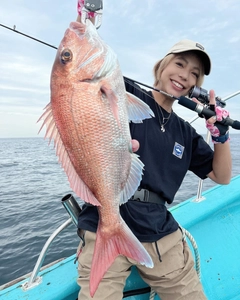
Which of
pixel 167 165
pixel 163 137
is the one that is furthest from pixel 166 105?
pixel 167 165

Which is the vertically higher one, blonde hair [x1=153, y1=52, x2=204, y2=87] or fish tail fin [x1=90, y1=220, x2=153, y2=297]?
blonde hair [x1=153, y1=52, x2=204, y2=87]

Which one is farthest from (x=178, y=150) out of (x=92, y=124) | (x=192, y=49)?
(x=92, y=124)

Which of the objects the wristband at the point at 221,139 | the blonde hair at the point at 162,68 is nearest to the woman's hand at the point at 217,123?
the wristband at the point at 221,139

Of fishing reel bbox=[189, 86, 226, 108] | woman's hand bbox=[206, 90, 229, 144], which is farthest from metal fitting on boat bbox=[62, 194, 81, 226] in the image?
fishing reel bbox=[189, 86, 226, 108]

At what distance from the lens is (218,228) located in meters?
2.98

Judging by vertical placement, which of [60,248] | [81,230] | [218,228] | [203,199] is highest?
[81,230]

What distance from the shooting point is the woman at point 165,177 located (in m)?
1.88

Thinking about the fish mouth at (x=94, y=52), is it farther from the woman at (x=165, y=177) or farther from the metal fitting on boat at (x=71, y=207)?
the metal fitting on boat at (x=71, y=207)

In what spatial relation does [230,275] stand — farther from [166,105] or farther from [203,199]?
[166,105]

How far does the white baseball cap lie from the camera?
2.20 metres

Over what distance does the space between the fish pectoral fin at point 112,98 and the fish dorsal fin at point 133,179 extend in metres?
0.26

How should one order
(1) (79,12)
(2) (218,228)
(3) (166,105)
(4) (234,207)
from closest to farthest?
(1) (79,12)
(3) (166,105)
(2) (218,228)
(4) (234,207)

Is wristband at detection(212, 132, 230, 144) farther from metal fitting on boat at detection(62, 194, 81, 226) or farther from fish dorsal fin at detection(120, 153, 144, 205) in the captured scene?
metal fitting on boat at detection(62, 194, 81, 226)

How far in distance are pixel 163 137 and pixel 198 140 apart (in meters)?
0.50
